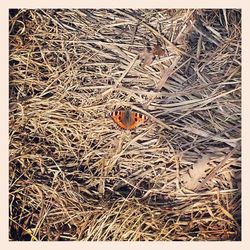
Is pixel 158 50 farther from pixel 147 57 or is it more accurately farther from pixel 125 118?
pixel 125 118

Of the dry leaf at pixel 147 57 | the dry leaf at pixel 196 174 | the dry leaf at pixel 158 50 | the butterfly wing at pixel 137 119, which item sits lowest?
the dry leaf at pixel 196 174

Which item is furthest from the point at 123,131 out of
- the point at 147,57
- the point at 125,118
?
the point at 147,57

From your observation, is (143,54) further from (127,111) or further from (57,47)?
(57,47)

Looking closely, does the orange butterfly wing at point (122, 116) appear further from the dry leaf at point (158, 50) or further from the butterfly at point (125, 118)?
the dry leaf at point (158, 50)

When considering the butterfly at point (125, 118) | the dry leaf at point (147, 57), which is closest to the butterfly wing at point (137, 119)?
the butterfly at point (125, 118)

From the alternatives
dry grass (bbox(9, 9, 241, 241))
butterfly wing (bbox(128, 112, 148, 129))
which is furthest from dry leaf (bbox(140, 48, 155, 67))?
butterfly wing (bbox(128, 112, 148, 129))
